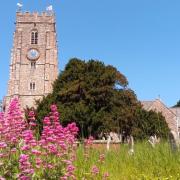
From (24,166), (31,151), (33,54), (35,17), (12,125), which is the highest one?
(35,17)

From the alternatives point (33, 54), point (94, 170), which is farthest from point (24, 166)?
point (33, 54)

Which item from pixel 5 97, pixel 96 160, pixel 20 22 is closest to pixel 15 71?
pixel 5 97

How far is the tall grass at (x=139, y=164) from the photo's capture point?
7862 mm

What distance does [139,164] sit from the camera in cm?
849

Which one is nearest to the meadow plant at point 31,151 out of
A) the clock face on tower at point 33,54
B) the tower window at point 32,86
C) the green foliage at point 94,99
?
the green foliage at point 94,99

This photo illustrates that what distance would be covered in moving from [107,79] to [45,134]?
3696 cm

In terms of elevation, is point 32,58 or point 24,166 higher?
point 32,58

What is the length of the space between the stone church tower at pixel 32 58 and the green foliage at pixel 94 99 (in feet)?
67.4

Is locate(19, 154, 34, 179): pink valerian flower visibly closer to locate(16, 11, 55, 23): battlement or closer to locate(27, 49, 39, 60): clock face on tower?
locate(27, 49, 39, 60): clock face on tower

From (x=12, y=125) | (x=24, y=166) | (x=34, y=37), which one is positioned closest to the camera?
(x=24, y=166)

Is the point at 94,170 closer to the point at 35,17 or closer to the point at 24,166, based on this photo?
the point at 24,166

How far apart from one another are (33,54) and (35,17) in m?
7.15

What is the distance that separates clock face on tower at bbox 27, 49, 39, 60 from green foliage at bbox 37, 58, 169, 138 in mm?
23798

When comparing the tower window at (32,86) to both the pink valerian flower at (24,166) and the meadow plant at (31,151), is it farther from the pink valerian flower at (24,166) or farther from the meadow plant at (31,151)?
the pink valerian flower at (24,166)
